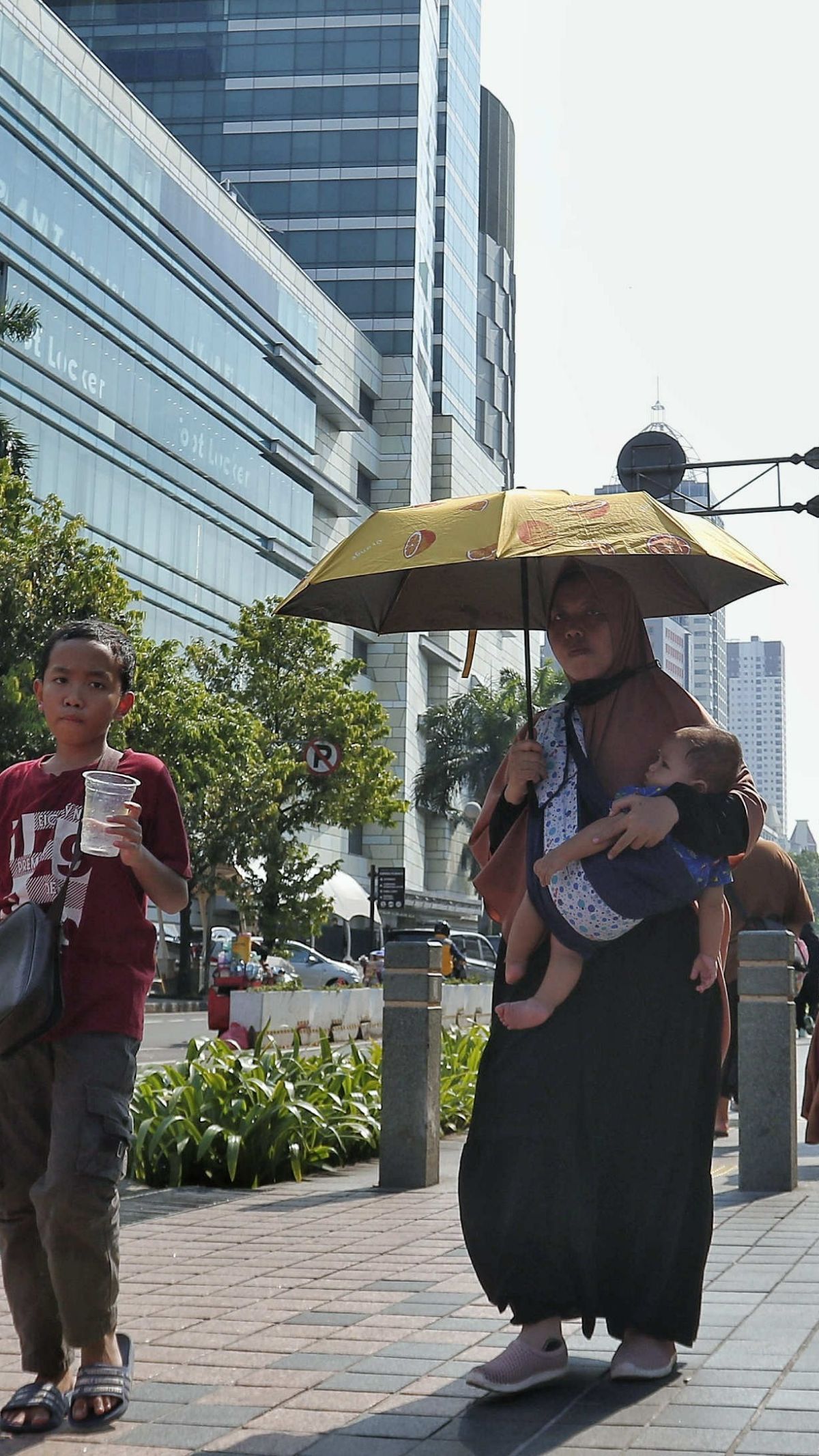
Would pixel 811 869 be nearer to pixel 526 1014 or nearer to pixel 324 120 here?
pixel 324 120

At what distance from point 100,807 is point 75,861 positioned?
0.74ft

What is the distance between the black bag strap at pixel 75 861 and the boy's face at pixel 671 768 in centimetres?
127

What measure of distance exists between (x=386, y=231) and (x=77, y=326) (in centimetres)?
Result: 3256

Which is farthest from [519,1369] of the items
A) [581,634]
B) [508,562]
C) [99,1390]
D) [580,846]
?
[508,562]

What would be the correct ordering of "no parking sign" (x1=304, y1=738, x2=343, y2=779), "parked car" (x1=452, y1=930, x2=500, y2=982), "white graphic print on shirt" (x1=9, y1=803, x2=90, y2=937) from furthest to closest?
1. "parked car" (x1=452, y1=930, x2=500, y2=982)
2. "no parking sign" (x1=304, y1=738, x2=343, y2=779)
3. "white graphic print on shirt" (x1=9, y1=803, x2=90, y2=937)

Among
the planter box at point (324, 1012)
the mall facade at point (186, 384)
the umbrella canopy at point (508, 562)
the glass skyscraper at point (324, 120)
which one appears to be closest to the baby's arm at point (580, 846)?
the umbrella canopy at point (508, 562)

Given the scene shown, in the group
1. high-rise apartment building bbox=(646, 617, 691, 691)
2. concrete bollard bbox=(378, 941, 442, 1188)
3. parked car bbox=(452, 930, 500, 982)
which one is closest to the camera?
concrete bollard bbox=(378, 941, 442, 1188)

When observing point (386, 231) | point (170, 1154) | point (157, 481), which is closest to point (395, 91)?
point (386, 231)

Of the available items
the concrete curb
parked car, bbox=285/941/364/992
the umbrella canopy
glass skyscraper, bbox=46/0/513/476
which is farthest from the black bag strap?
glass skyscraper, bbox=46/0/513/476

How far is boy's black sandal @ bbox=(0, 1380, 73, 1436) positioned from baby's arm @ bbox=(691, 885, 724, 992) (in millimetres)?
1722

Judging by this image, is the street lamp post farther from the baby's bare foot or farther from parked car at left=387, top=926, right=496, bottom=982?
parked car at left=387, top=926, right=496, bottom=982

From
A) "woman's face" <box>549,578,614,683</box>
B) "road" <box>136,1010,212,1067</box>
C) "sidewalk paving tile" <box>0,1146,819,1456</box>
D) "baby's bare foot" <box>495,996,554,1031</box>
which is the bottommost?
"road" <box>136,1010,212,1067</box>

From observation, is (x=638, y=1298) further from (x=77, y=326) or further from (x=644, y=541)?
(x=77, y=326)

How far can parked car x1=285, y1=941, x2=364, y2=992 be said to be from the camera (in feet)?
123
